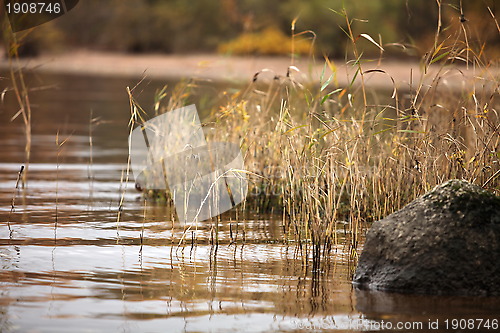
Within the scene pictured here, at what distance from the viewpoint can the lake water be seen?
5105mm

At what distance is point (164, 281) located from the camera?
6.02 metres

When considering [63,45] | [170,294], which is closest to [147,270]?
[170,294]

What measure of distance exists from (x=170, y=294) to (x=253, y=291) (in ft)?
1.72

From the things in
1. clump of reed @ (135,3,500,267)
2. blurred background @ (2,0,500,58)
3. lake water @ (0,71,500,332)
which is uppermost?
blurred background @ (2,0,500,58)

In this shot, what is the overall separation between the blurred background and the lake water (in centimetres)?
3299

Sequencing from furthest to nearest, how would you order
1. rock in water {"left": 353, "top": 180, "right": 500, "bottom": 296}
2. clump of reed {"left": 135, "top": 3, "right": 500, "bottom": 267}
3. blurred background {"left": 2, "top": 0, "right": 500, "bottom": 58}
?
blurred background {"left": 2, "top": 0, "right": 500, "bottom": 58}, clump of reed {"left": 135, "top": 3, "right": 500, "bottom": 267}, rock in water {"left": 353, "top": 180, "right": 500, "bottom": 296}

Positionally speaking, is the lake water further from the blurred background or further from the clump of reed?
the blurred background

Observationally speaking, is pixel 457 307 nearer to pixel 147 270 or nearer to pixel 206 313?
pixel 206 313

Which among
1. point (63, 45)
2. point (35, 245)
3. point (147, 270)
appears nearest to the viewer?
point (147, 270)

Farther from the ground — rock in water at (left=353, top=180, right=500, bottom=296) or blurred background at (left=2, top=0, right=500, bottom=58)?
blurred background at (left=2, top=0, right=500, bottom=58)

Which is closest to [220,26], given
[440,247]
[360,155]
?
[360,155]

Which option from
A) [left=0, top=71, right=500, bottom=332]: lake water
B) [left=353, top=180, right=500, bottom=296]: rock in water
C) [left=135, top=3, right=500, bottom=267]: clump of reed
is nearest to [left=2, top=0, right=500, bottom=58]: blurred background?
[left=135, top=3, right=500, bottom=267]: clump of reed

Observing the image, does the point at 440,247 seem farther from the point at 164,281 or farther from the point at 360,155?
the point at 360,155

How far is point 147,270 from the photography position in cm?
632
